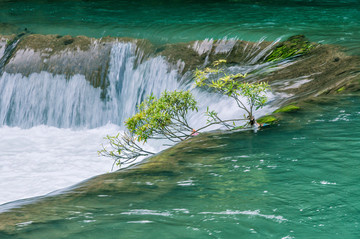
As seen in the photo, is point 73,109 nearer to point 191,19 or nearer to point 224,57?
point 224,57

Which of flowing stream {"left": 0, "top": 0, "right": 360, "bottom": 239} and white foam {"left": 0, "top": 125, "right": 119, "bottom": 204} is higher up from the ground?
flowing stream {"left": 0, "top": 0, "right": 360, "bottom": 239}

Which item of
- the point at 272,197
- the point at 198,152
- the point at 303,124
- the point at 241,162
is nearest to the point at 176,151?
the point at 198,152

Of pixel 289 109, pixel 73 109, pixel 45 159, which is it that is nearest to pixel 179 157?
pixel 289 109

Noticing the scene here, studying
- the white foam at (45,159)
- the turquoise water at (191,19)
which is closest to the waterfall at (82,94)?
the white foam at (45,159)

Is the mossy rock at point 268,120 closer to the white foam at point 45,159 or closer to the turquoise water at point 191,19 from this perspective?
the white foam at point 45,159

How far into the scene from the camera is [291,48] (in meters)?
9.61

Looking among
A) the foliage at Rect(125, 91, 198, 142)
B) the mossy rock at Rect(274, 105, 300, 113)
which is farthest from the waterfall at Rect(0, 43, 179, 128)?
the mossy rock at Rect(274, 105, 300, 113)

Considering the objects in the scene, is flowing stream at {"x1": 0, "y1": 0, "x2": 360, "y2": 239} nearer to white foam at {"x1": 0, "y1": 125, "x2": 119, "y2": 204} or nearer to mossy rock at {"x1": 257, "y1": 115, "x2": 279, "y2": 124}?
white foam at {"x1": 0, "y1": 125, "x2": 119, "y2": 204}

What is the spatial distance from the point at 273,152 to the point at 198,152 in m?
0.82

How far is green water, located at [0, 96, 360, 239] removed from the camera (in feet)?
11.3

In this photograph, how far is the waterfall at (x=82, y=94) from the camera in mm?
11031

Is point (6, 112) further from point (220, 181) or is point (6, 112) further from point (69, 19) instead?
point (220, 181)

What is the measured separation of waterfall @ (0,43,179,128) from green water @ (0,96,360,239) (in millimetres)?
5494

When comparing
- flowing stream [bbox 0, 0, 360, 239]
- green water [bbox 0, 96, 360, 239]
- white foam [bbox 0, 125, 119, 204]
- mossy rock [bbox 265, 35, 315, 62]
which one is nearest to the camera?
green water [bbox 0, 96, 360, 239]
